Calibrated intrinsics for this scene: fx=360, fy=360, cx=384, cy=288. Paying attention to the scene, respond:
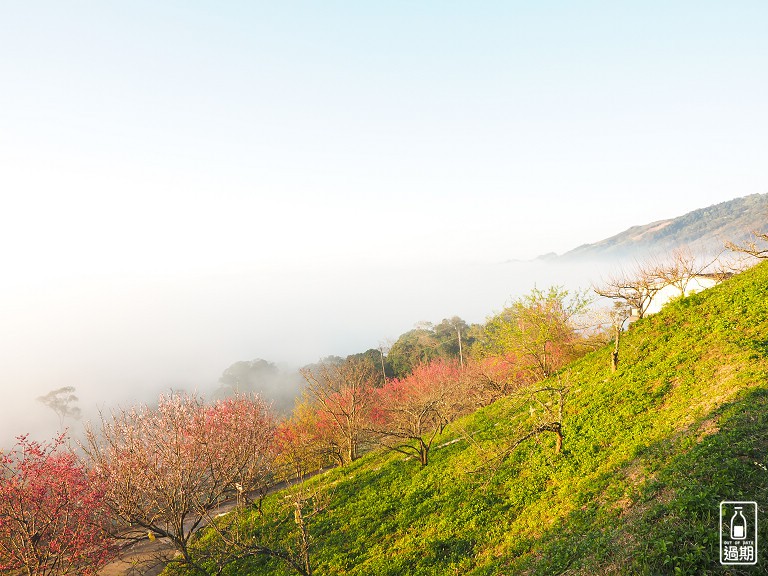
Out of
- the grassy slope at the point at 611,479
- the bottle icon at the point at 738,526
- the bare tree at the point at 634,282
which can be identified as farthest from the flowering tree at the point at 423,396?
the bottle icon at the point at 738,526

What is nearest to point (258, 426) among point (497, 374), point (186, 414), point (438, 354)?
point (186, 414)

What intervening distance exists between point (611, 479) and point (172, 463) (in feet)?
64.0

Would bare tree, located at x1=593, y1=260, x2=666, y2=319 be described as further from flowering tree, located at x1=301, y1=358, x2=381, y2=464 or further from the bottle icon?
flowering tree, located at x1=301, y1=358, x2=381, y2=464

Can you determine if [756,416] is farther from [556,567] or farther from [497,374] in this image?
[497,374]

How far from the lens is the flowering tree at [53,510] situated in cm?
1606

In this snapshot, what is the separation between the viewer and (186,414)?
78.1ft

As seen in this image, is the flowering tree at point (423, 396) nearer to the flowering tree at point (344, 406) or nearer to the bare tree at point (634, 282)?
the flowering tree at point (344, 406)

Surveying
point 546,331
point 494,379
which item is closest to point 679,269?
point 546,331

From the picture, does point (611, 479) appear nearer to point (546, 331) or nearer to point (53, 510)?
point (546, 331)

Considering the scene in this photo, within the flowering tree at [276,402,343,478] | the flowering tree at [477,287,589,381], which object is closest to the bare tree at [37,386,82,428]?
the flowering tree at [276,402,343,478]

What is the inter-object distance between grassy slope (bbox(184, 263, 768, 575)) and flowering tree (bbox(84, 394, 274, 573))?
212 inches

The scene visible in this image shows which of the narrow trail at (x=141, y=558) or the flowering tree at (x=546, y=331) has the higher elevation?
the flowering tree at (x=546, y=331)

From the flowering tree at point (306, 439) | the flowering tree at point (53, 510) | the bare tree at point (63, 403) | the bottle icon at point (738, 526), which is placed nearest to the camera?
the bottle icon at point (738, 526)

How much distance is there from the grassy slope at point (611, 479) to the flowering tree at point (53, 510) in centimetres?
987
